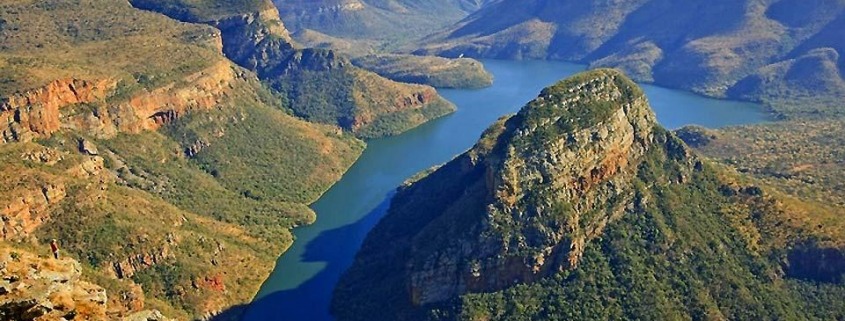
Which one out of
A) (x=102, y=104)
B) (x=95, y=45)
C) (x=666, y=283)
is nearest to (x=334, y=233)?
(x=102, y=104)

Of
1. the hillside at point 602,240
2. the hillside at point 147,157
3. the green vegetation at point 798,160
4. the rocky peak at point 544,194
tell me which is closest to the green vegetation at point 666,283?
the hillside at point 602,240

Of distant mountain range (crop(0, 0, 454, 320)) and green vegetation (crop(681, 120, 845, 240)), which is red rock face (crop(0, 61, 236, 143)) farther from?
green vegetation (crop(681, 120, 845, 240))

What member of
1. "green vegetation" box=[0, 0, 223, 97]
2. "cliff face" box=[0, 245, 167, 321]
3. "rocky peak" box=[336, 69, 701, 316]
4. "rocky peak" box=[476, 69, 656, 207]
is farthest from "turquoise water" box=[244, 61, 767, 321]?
"cliff face" box=[0, 245, 167, 321]

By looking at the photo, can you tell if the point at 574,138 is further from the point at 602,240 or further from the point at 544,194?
the point at 602,240

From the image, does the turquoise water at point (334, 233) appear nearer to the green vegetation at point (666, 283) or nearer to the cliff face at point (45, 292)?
the green vegetation at point (666, 283)

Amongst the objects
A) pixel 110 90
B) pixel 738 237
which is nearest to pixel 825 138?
pixel 738 237
